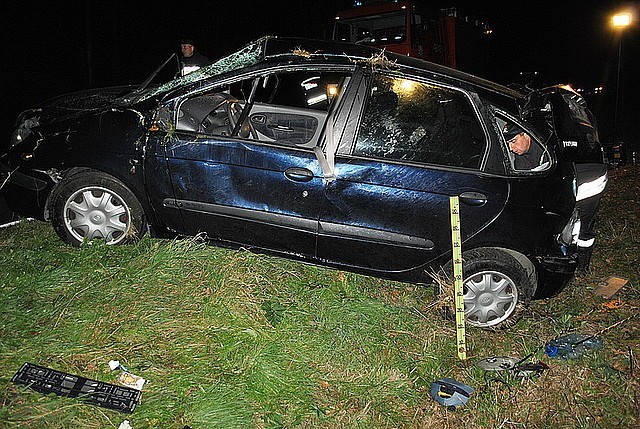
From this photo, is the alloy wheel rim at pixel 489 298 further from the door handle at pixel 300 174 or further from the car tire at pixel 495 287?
the door handle at pixel 300 174

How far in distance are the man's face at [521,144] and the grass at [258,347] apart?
1.30m

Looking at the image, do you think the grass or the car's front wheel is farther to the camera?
the car's front wheel

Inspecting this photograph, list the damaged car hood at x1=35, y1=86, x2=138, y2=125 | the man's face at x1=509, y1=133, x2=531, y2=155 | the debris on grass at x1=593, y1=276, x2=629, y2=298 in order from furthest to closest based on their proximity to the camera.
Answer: the debris on grass at x1=593, y1=276, x2=629, y2=298, the damaged car hood at x1=35, y1=86, x2=138, y2=125, the man's face at x1=509, y1=133, x2=531, y2=155

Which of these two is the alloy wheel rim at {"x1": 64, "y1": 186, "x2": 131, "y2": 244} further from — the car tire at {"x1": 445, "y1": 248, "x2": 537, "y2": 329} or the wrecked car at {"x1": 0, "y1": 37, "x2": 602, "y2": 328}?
the car tire at {"x1": 445, "y1": 248, "x2": 537, "y2": 329}

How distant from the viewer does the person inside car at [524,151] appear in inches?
152

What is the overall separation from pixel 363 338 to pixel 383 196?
37.3 inches

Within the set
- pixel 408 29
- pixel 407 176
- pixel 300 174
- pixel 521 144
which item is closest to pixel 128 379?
pixel 300 174

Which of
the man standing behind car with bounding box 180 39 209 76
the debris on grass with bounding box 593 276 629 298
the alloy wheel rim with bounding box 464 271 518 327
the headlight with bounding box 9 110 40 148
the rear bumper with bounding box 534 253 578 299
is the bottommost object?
the debris on grass with bounding box 593 276 629 298

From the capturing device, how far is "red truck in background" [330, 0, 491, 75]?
11633 mm

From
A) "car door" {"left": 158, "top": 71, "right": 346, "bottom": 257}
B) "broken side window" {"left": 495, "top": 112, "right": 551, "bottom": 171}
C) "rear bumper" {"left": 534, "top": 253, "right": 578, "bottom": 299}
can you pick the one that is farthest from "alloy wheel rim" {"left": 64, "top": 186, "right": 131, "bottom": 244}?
"rear bumper" {"left": 534, "top": 253, "right": 578, "bottom": 299}

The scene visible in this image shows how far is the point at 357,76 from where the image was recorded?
11.9ft

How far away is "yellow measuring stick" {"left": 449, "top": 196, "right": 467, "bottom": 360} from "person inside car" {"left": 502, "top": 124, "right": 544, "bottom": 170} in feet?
2.26

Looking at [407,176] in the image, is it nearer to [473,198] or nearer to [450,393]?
[473,198]

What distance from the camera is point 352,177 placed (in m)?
3.54
